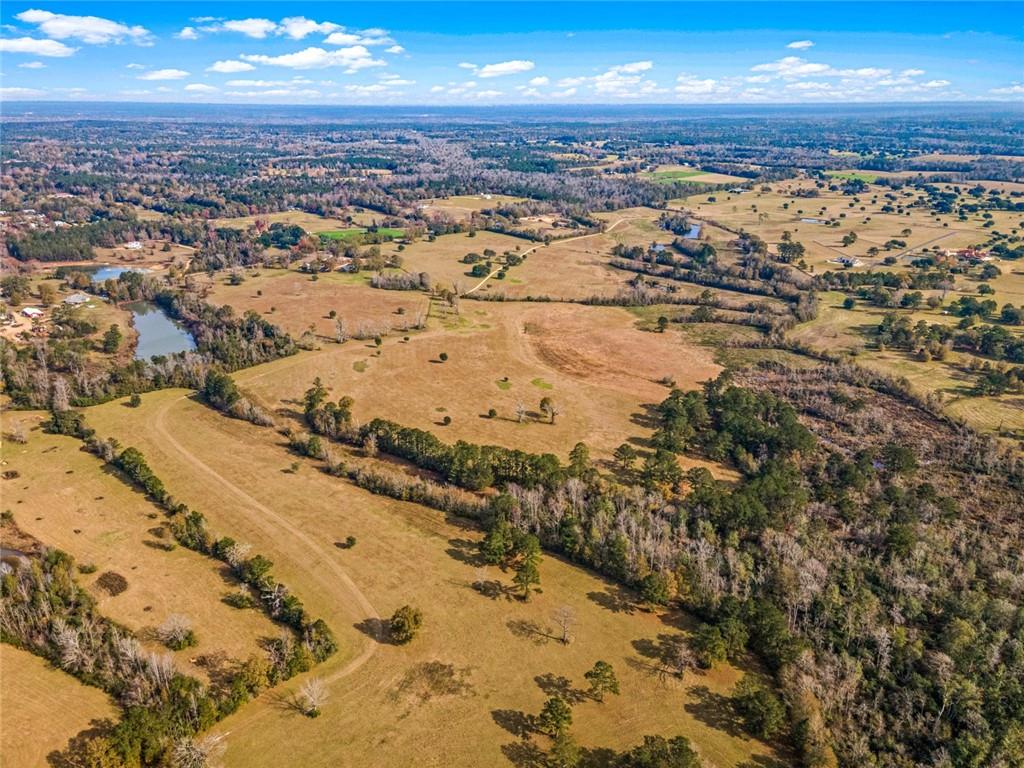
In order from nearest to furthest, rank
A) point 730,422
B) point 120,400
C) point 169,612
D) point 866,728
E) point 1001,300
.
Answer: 1. point 866,728
2. point 169,612
3. point 730,422
4. point 120,400
5. point 1001,300

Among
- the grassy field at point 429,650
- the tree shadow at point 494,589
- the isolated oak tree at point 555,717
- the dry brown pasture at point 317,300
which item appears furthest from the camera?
the dry brown pasture at point 317,300

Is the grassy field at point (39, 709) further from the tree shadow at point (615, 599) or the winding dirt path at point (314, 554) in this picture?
the tree shadow at point (615, 599)

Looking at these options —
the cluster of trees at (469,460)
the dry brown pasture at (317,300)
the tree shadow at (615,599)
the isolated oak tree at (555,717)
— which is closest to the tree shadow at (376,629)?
the isolated oak tree at (555,717)

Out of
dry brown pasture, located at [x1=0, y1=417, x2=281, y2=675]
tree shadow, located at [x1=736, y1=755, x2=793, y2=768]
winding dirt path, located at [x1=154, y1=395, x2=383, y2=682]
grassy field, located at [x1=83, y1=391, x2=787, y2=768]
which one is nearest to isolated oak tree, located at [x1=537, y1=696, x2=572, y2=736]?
grassy field, located at [x1=83, y1=391, x2=787, y2=768]

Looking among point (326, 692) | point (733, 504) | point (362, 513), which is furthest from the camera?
point (362, 513)

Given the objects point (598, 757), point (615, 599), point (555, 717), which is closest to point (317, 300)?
point (615, 599)

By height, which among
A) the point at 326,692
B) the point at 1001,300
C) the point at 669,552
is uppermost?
the point at 1001,300

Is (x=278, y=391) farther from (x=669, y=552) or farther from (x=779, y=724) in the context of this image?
(x=779, y=724)

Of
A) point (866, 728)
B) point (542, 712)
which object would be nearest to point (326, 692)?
point (542, 712)
